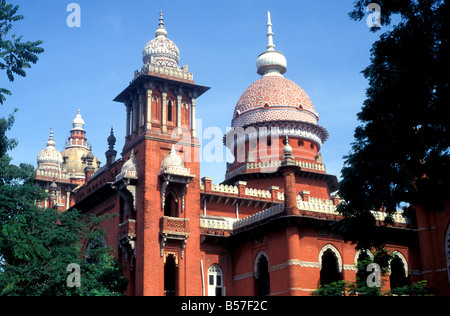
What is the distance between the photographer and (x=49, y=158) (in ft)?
195

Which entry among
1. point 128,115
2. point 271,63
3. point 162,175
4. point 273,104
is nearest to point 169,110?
point 128,115

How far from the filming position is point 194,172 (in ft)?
102

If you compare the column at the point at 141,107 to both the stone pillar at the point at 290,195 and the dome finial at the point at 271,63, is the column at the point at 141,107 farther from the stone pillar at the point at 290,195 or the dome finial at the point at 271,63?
the dome finial at the point at 271,63

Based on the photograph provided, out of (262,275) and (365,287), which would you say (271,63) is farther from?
(365,287)

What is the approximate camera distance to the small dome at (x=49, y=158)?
5891 centimetres

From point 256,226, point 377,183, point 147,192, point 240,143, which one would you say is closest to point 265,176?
point 240,143

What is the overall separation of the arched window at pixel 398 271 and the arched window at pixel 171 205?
11.5 m

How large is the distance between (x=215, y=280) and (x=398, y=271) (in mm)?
10257

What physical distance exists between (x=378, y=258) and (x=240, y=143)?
17.2m

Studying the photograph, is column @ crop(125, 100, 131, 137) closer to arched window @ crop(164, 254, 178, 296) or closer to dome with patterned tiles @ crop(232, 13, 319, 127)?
arched window @ crop(164, 254, 178, 296)

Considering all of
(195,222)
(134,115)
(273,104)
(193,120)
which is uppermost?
(273,104)

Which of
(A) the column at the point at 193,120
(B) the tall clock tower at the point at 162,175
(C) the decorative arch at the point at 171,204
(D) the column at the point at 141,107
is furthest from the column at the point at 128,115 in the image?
(C) the decorative arch at the point at 171,204

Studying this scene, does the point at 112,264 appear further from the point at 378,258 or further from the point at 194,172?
the point at 378,258
